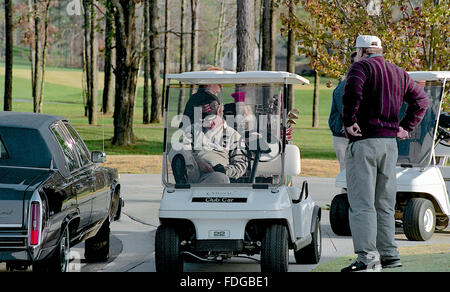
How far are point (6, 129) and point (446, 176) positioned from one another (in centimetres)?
566

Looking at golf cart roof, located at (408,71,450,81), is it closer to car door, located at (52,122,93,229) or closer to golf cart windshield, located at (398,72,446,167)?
golf cart windshield, located at (398,72,446,167)

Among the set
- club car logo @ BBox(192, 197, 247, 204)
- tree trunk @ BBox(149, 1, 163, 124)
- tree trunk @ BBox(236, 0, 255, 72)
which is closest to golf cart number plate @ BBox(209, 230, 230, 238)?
club car logo @ BBox(192, 197, 247, 204)

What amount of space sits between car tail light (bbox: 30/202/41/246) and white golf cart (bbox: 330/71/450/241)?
499 cm

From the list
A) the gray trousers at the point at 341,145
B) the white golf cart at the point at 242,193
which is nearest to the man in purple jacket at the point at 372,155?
the white golf cart at the point at 242,193

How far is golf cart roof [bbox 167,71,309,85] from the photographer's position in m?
8.29

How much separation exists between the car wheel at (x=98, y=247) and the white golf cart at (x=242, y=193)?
1.34m

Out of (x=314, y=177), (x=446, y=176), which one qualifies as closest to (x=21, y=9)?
(x=314, y=177)

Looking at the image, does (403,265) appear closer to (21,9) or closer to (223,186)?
(223,186)

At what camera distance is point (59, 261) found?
7.41 m

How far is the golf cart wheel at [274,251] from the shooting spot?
300 inches

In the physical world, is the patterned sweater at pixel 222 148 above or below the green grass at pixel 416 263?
above

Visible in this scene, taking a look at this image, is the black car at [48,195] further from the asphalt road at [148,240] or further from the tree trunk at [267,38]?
the tree trunk at [267,38]

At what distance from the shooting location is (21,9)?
65000 millimetres

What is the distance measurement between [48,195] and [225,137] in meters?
1.89
